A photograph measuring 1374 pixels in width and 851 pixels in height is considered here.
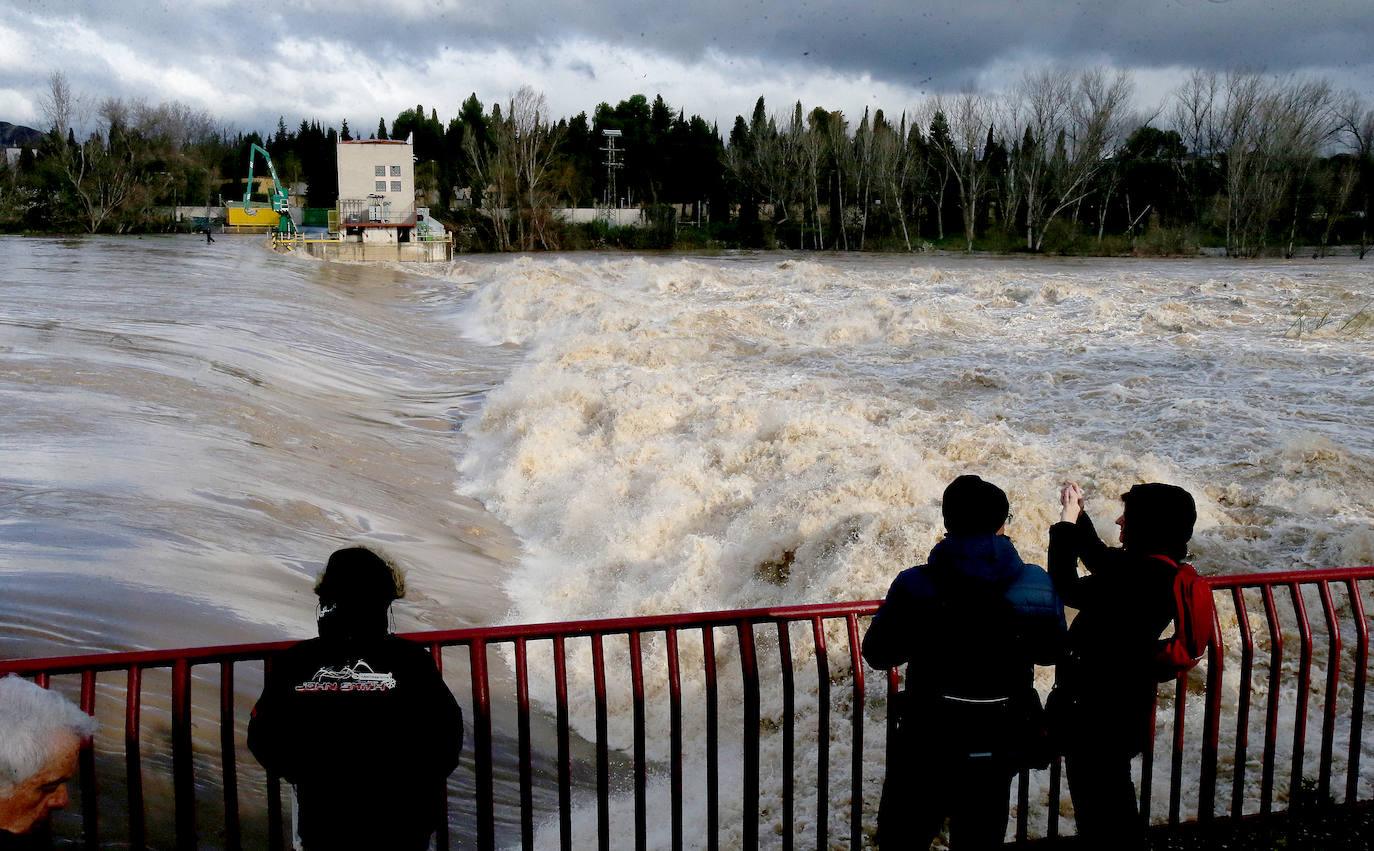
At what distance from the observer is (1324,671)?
7.24 m

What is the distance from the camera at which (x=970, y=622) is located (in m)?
3.24

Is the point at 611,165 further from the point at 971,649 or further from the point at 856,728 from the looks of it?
the point at 971,649

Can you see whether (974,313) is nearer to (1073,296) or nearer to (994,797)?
(1073,296)

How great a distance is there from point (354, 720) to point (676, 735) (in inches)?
70.8

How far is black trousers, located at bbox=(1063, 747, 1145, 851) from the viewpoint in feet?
11.9

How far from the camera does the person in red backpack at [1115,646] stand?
3.53 metres

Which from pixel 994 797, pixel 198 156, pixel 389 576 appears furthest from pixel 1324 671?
pixel 198 156

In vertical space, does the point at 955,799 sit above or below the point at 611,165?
below

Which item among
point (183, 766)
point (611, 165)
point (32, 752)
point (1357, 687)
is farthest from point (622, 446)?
point (611, 165)

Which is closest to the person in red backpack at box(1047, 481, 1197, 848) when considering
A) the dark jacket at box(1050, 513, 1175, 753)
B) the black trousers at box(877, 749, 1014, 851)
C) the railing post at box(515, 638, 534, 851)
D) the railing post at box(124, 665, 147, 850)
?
the dark jacket at box(1050, 513, 1175, 753)

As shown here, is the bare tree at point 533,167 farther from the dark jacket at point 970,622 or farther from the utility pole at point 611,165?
the dark jacket at point 970,622

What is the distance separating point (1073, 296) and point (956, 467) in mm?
17286

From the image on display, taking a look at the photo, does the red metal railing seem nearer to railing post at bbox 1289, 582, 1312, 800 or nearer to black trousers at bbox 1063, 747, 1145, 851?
railing post at bbox 1289, 582, 1312, 800

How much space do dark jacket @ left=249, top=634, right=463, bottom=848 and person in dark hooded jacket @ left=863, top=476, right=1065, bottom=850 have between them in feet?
4.62
